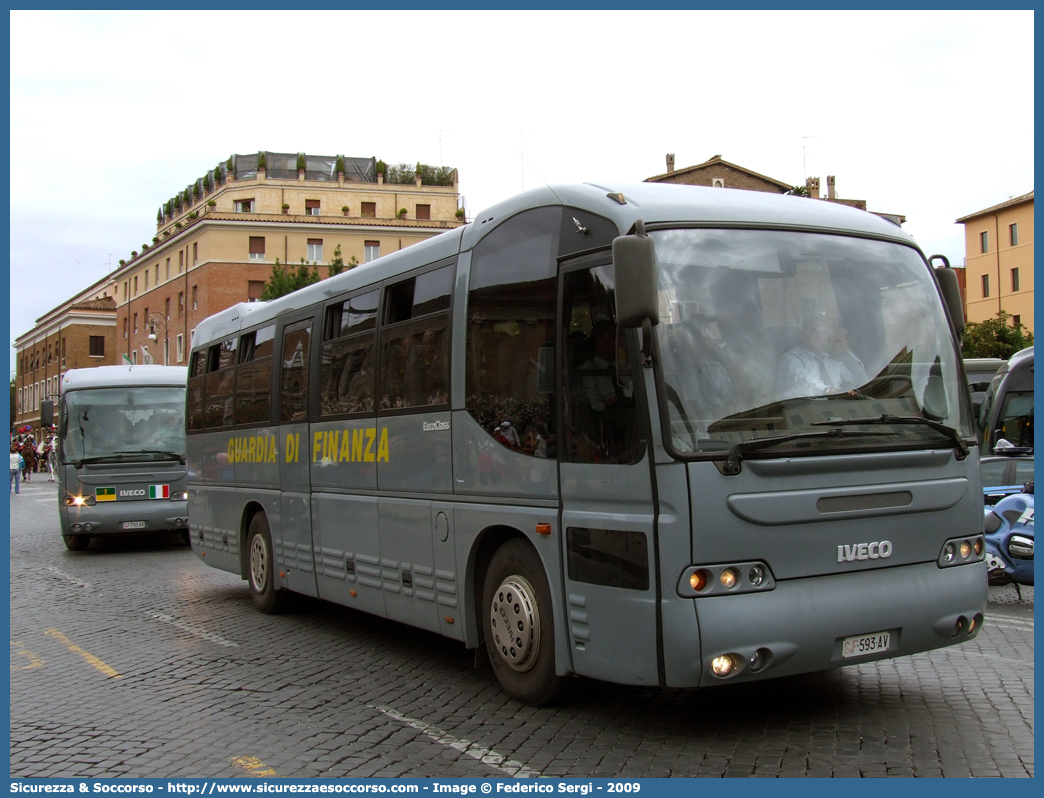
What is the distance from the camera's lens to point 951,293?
670 centimetres

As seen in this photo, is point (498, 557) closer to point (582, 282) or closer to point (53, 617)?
point (582, 282)

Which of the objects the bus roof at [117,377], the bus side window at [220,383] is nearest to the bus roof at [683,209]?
the bus side window at [220,383]

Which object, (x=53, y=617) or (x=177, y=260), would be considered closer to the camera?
(x=53, y=617)

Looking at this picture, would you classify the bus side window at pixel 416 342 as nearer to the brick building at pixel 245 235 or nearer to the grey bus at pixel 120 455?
the grey bus at pixel 120 455

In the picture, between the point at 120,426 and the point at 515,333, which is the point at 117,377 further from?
the point at 515,333

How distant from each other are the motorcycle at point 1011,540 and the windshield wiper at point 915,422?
15.4ft

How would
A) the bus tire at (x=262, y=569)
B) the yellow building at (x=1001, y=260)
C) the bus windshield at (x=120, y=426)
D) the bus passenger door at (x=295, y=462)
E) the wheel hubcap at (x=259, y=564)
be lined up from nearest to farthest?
the bus passenger door at (x=295, y=462) < the bus tire at (x=262, y=569) < the wheel hubcap at (x=259, y=564) < the bus windshield at (x=120, y=426) < the yellow building at (x=1001, y=260)

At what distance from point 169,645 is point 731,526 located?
19.6 feet

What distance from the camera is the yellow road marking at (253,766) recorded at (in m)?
5.48

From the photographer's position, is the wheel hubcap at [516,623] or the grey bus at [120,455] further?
the grey bus at [120,455]

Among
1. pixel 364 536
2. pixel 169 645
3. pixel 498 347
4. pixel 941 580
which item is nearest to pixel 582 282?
pixel 498 347

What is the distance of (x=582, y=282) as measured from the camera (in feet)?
20.0

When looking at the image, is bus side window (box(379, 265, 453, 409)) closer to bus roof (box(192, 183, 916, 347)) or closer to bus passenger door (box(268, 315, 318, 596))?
bus roof (box(192, 183, 916, 347))

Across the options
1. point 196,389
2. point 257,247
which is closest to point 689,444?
point 196,389
